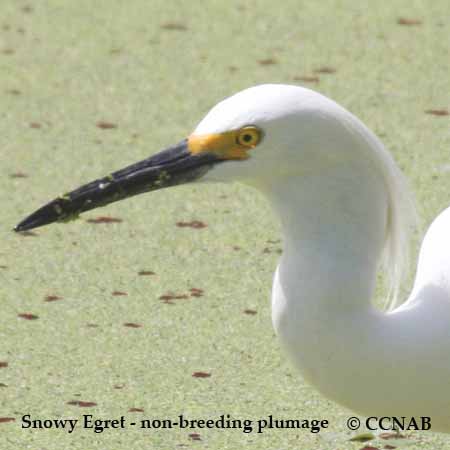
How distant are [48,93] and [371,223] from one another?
230 cm

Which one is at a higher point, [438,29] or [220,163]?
[438,29]

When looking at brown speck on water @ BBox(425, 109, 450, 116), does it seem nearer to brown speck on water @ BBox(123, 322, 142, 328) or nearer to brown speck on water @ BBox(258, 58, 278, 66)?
brown speck on water @ BBox(258, 58, 278, 66)

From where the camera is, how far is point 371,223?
188 centimetres

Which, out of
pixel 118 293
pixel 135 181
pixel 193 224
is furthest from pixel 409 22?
pixel 135 181

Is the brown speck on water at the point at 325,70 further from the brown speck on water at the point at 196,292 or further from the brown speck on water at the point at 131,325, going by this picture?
the brown speck on water at the point at 131,325

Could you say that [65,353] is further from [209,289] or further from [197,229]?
[197,229]

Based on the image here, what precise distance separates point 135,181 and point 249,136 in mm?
211

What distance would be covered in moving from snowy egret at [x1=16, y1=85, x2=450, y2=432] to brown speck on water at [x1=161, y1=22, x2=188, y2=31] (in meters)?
2.52

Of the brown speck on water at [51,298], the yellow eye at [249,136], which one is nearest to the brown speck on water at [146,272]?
the brown speck on water at [51,298]

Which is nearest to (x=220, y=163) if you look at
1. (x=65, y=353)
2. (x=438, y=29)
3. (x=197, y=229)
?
(x=65, y=353)

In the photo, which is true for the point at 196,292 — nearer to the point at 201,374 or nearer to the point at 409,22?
the point at 201,374

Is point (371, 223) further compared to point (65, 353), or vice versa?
point (65, 353)

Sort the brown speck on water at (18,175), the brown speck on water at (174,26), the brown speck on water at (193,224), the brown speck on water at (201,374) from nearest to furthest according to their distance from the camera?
1. the brown speck on water at (201,374)
2. the brown speck on water at (193,224)
3. the brown speck on water at (18,175)
4. the brown speck on water at (174,26)

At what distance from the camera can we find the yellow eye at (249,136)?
73.0 inches
